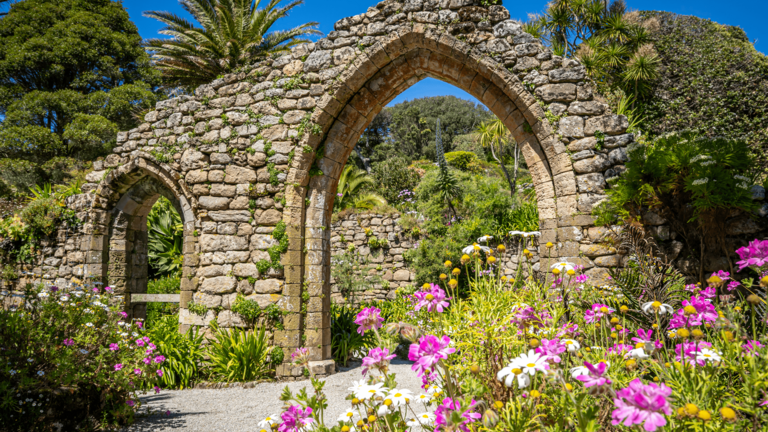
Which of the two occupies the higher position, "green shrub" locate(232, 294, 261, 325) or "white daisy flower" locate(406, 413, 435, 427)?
"green shrub" locate(232, 294, 261, 325)

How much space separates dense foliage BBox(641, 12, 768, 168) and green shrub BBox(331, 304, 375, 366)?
9616mm

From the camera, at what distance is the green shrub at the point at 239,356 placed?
509cm

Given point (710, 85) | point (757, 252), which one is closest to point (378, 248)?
point (757, 252)

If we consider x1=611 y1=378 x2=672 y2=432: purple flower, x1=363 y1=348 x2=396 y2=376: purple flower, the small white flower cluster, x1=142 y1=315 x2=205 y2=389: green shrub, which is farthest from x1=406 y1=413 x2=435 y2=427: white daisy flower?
x1=142 y1=315 x2=205 y2=389: green shrub

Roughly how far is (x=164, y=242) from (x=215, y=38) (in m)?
5.90

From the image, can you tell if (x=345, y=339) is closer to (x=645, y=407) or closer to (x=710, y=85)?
(x=645, y=407)

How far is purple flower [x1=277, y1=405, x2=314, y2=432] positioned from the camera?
158 centimetres

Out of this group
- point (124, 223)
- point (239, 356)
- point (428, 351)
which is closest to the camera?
point (428, 351)

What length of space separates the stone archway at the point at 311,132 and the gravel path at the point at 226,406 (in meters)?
0.55

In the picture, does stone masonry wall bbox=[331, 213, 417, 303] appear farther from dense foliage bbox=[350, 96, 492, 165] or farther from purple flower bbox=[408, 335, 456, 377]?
dense foliage bbox=[350, 96, 492, 165]

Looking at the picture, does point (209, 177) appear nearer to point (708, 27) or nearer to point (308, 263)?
point (308, 263)

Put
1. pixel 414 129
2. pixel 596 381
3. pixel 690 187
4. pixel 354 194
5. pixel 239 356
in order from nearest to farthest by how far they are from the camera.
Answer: pixel 596 381 < pixel 690 187 < pixel 239 356 < pixel 354 194 < pixel 414 129

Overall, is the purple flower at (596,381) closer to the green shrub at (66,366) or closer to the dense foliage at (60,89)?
the green shrub at (66,366)

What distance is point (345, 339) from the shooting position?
6.38 meters
